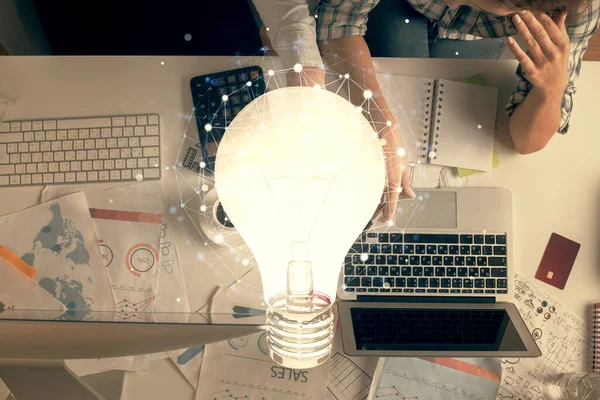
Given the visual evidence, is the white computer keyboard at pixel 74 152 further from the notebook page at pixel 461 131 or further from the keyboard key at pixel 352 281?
the notebook page at pixel 461 131

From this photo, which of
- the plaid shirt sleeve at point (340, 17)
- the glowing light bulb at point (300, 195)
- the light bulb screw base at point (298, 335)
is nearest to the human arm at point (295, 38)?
the plaid shirt sleeve at point (340, 17)

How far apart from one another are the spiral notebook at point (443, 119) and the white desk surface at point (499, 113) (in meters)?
0.02

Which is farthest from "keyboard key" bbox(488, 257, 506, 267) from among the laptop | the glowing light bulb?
the glowing light bulb

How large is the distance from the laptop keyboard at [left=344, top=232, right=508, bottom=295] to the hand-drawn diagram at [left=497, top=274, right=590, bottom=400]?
0.08 metres

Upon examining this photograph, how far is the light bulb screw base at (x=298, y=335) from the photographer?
0.60m

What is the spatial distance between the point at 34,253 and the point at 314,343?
632mm

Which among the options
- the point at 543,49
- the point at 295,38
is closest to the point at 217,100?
the point at 295,38

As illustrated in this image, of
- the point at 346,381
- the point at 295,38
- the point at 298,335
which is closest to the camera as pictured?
the point at 298,335

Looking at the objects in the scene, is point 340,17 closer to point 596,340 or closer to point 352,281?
point 352,281

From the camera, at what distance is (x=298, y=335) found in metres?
0.60

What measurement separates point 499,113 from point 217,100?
56 centimetres

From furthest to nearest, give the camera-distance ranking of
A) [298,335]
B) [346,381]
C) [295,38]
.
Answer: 1. [346,381]
2. [295,38]
3. [298,335]

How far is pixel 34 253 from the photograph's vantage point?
37.7 inches

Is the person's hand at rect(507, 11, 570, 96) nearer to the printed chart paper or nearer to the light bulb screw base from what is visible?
the light bulb screw base
